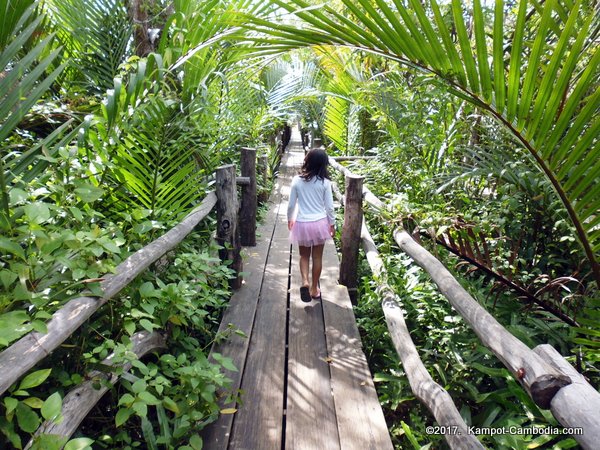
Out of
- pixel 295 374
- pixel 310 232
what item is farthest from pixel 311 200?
pixel 295 374

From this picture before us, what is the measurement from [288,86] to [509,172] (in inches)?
227

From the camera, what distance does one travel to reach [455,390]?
2189 millimetres

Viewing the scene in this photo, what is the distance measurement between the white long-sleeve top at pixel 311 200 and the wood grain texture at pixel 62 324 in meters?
1.62

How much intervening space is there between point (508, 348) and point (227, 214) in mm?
2484

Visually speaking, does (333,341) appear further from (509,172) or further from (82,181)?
(82,181)

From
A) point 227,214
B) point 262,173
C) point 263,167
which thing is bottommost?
point 262,173

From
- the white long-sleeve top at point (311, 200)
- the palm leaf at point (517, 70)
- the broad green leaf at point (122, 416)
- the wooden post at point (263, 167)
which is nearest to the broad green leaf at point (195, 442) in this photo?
the broad green leaf at point (122, 416)

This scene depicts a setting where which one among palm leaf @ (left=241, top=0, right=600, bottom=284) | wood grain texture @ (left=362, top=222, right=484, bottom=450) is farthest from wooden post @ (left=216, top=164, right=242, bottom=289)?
palm leaf @ (left=241, top=0, right=600, bottom=284)

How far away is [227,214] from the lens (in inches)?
131

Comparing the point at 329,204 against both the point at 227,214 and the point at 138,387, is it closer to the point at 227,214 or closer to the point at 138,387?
the point at 227,214

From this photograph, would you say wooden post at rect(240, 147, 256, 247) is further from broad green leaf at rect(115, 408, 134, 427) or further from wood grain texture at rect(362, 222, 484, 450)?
broad green leaf at rect(115, 408, 134, 427)

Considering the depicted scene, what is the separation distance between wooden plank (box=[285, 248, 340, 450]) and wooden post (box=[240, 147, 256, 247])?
4.84 feet

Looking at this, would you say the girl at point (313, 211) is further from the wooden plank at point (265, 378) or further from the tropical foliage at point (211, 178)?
the tropical foliage at point (211, 178)

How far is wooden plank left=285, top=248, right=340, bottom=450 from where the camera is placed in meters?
2.00
